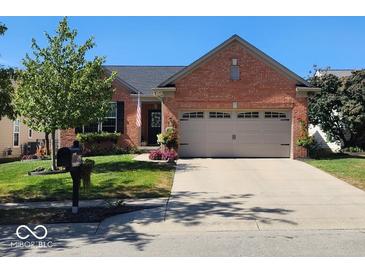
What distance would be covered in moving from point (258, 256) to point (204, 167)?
34.8ft

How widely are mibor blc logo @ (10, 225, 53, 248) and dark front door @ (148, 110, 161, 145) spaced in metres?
18.2

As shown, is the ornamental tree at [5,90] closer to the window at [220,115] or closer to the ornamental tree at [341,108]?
the window at [220,115]

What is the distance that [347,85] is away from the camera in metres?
23.9

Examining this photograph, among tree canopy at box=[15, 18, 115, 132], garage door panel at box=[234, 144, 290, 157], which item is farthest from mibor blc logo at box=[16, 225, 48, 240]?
garage door panel at box=[234, 144, 290, 157]

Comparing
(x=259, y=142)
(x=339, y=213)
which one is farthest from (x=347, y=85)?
(x=339, y=213)

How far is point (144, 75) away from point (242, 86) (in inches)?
378

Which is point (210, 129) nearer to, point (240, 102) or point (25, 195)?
point (240, 102)

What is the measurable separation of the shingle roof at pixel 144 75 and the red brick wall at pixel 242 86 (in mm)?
5760

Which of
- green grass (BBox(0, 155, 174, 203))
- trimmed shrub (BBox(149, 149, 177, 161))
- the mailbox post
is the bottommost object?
green grass (BBox(0, 155, 174, 203))

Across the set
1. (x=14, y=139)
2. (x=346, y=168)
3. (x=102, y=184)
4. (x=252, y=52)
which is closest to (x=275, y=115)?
(x=252, y=52)

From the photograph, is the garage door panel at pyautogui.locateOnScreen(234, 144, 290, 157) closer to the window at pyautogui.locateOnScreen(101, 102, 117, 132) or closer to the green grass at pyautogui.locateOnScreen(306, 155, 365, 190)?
the green grass at pyautogui.locateOnScreen(306, 155, 365, 190)

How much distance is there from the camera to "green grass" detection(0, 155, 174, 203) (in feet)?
38.9

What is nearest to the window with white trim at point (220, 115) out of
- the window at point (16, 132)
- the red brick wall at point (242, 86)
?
the red brick wall at point (242, 86)

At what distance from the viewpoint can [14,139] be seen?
94.3 feet
